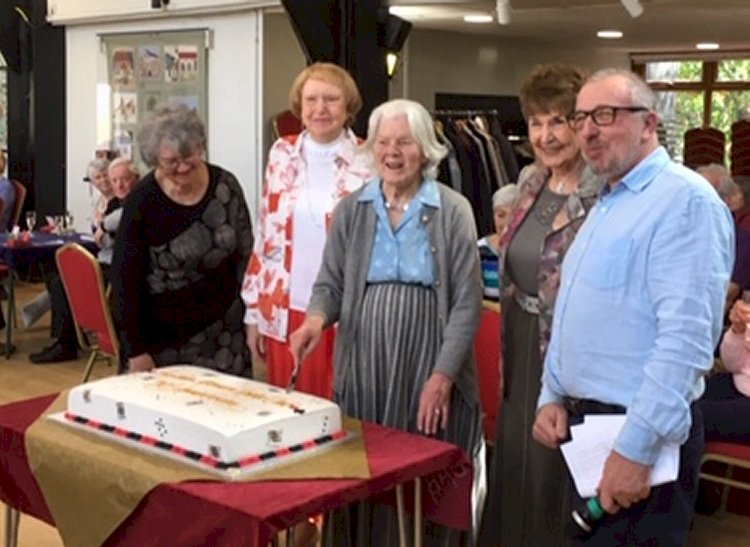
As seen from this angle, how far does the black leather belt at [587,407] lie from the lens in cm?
207

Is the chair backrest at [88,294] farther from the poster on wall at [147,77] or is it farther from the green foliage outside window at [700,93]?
the green foliage outside window at [700,93]

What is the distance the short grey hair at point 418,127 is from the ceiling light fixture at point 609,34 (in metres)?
5.87

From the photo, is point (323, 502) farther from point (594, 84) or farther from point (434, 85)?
point (434, 85)

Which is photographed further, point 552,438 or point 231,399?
point 231,399

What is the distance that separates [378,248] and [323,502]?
86 cm

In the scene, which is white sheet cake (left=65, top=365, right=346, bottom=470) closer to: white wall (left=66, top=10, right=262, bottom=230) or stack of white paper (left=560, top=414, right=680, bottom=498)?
stack of white paper (left=560, top=414, right=680, bottom=498)

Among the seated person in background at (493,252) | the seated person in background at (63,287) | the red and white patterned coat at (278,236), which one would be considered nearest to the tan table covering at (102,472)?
the red and white patterned coat at (278,236)

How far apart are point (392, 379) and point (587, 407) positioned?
735 millimetres

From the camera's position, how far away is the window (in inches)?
436

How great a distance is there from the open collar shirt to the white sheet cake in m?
0.58

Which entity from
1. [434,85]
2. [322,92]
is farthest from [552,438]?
[434,85]

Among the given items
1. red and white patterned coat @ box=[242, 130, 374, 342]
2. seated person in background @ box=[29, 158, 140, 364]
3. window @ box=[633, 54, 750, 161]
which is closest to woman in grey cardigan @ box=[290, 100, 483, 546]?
red and white patterned coat @ box=[242, 130, 374, 342]

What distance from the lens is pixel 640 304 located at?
6.53 feet

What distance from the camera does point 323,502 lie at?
6.79ft
